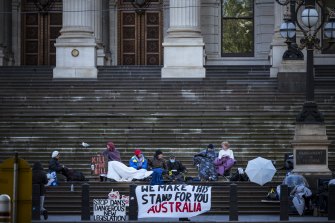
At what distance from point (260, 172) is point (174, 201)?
439cm

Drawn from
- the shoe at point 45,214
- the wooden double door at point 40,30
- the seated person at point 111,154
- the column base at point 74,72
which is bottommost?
the shoe at point 45,214

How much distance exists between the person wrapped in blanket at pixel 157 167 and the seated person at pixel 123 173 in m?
0.39

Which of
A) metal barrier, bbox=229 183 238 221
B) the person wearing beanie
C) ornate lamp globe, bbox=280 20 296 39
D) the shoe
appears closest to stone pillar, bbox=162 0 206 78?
ornate lamp globe, bbox=280 20 296 39

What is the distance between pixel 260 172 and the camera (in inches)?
1209

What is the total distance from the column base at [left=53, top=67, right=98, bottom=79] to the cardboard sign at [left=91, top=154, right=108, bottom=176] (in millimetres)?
11455

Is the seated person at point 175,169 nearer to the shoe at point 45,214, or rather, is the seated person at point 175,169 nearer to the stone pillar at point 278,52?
the shoe at point 45,214

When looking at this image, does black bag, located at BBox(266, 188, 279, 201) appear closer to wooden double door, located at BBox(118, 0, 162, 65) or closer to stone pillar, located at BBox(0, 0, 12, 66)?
stone pillar, located at BBox(0, 0, 12, 66)

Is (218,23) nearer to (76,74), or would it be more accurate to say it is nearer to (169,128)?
(76,74)

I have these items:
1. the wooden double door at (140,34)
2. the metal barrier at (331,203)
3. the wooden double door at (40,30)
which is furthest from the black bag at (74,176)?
the wooden double door at (40,30)

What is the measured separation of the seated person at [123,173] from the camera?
102 feet

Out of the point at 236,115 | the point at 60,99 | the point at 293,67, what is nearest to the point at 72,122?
the point at 60,99

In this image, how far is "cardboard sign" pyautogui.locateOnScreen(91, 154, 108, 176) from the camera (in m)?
31.8

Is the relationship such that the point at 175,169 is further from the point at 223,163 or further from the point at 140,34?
the point at 140,34

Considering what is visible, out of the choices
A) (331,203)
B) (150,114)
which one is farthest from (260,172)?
(150,114)
